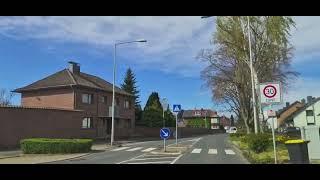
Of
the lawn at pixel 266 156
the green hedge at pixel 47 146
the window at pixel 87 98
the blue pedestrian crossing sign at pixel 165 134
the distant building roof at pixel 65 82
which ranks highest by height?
the distant building roof at pixel 65 82

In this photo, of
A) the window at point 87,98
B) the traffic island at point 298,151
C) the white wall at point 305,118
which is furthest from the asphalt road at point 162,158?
the white wall at point 305,118

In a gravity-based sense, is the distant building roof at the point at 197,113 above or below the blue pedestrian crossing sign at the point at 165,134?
above

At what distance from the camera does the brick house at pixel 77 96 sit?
173ft

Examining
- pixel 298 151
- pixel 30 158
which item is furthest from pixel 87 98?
pixel 298 151

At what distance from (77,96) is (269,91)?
130 ft

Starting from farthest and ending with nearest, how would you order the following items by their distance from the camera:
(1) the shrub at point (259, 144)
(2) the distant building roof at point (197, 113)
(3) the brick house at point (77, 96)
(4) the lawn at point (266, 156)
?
1. (2) the distant building roof at point (197, 113)
2. (3) the brick house at point (77, 96)
3. (1) the shrub at point (259, 144)
4. (4) the lawn at point (266, 156)

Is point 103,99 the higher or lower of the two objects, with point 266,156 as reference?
higher

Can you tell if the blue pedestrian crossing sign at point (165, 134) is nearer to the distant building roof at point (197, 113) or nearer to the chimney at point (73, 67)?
the chimney at point (73, 67)

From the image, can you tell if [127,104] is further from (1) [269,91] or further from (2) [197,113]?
(2) [197,113]

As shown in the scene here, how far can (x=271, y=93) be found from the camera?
14.7 m

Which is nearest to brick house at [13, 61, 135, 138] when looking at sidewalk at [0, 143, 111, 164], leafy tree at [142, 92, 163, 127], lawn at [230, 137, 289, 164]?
leafy tree at [142, 92, 163, 127]

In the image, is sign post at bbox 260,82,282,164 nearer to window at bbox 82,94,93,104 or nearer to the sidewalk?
the sidewalk
